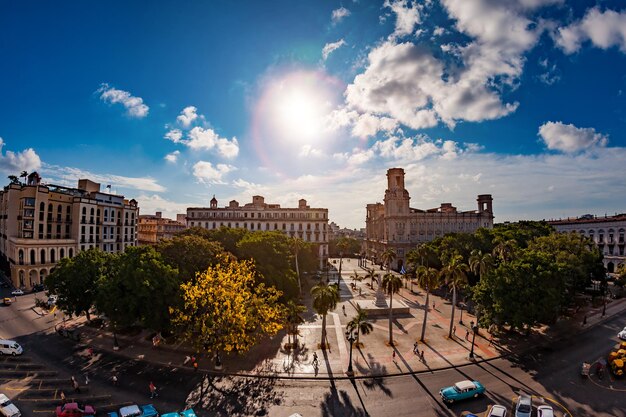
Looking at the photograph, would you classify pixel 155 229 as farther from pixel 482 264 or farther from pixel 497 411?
pixel 497 411

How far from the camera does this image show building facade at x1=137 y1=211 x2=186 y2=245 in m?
135

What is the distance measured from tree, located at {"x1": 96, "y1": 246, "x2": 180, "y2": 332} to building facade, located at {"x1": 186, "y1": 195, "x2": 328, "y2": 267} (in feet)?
222

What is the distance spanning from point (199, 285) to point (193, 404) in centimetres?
1130

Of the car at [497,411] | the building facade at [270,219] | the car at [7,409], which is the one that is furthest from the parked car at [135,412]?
the building facade at [270,219]

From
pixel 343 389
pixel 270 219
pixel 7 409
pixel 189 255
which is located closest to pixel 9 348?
pixel 7 409

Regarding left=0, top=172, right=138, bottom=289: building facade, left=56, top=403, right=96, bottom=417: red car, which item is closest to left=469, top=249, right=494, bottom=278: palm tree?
left=56, top=403, right=96, bottom=417: red car

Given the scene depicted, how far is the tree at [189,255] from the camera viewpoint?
136 feet

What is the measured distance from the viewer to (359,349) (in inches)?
1575

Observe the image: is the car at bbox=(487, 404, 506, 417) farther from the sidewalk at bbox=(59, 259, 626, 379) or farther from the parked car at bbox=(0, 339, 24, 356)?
the parked car at bbox=(0, 339, 24, 356)

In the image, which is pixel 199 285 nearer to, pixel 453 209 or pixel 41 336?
pixel 41 336

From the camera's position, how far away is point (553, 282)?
4100 centimetres

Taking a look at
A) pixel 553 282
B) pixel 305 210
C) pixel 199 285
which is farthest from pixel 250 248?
pixel 305 210

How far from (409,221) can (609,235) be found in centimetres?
6019

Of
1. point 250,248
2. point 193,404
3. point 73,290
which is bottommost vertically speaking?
point 193,404
